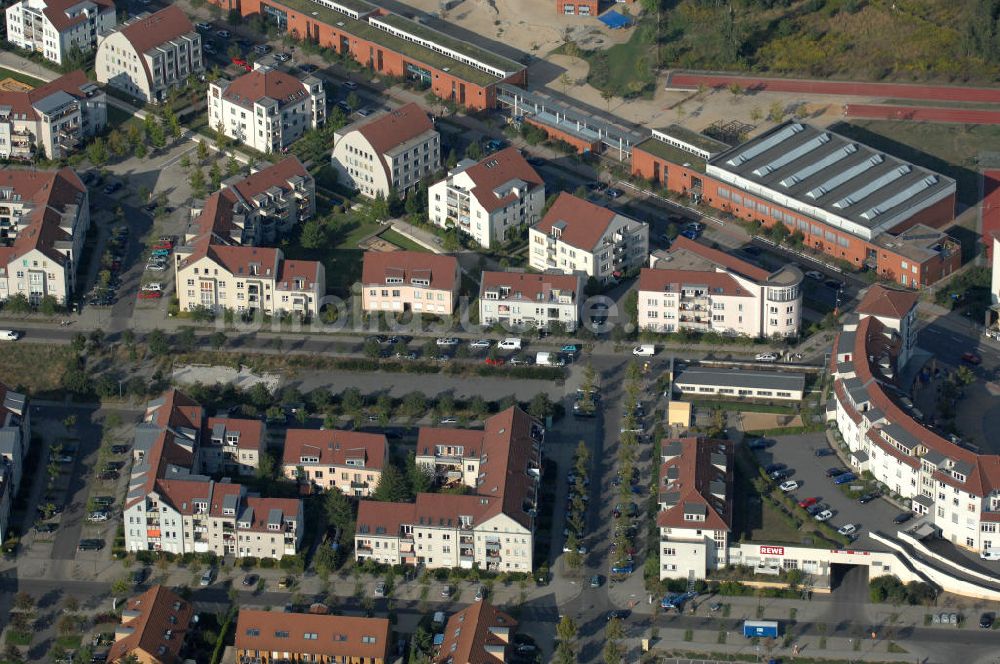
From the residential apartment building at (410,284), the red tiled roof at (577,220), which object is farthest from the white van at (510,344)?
the red tiled roof at (577,220)

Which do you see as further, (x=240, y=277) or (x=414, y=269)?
(x=414, y=269)

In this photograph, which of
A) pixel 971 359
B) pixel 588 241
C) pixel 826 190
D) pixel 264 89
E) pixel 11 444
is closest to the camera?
pixel 11 444

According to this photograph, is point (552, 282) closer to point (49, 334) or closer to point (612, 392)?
point (612, 392)

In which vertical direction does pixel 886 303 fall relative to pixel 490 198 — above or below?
above

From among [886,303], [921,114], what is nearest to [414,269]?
[886,303]

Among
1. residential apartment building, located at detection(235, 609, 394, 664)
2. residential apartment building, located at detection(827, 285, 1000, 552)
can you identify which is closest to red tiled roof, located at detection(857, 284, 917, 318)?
residential apartment building, located at detection(827, 285, 1000, 552)

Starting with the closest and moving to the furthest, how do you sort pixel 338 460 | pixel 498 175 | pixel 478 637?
pixel 478 637 < pixel 338 460 < pixel 498 175

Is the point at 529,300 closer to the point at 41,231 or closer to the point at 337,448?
the point at 337,448

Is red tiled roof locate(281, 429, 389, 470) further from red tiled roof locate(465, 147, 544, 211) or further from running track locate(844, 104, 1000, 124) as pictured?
running track locate(844, 104, 1000, 124)
